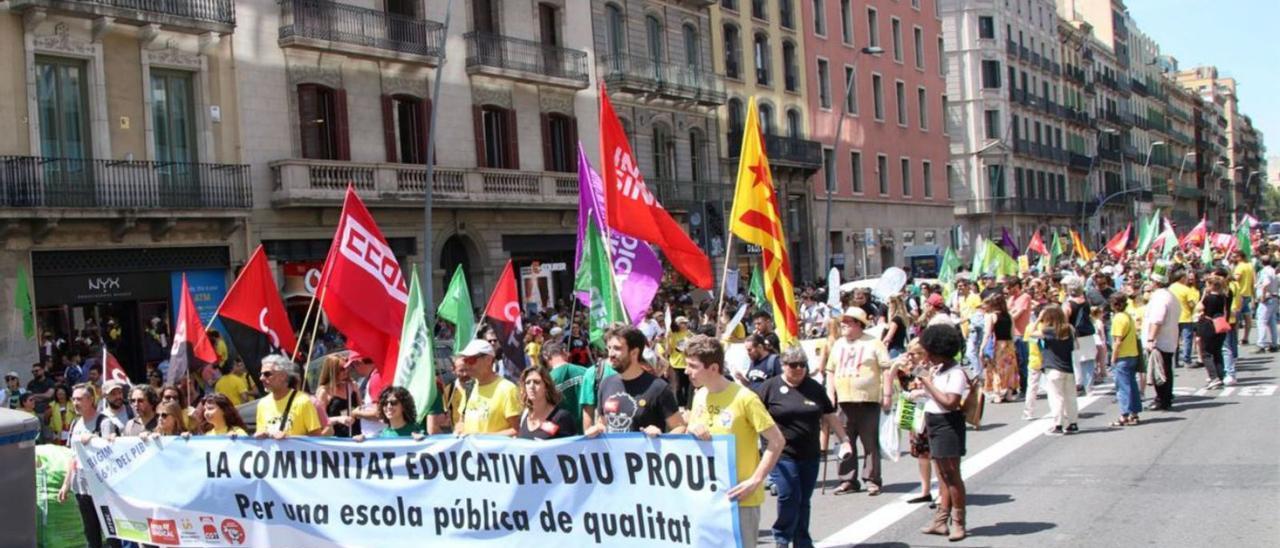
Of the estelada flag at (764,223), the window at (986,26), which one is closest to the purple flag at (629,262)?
the estelada flag at (764,223)

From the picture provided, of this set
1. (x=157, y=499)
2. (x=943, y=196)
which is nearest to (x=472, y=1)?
(x=157, y=499)

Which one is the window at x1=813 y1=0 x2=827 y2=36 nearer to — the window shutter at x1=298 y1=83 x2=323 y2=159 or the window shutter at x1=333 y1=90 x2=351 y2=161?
the window shutter at x1=333 y1=90 x2=351 y2=161

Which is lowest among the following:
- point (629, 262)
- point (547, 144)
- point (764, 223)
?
point (629, 262)

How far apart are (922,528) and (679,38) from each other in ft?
98.4

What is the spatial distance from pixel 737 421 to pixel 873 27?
46779 millimetres

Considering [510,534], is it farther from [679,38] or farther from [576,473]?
[679,38]

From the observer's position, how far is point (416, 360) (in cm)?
902

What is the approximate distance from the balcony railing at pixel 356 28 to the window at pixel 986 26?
48222mm

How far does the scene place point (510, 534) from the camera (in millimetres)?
7434

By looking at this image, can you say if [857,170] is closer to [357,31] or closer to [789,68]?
[789,68]

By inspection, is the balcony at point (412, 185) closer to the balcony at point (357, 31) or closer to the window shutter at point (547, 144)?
the window shutter at point (547, 144)

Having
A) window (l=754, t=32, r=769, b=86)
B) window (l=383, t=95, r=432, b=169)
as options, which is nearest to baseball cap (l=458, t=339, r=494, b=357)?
window (l=383, t=95, r=432, b=169)

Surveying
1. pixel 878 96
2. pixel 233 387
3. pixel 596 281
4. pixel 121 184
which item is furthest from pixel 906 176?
pixel 596 281

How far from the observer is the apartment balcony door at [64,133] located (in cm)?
2075
